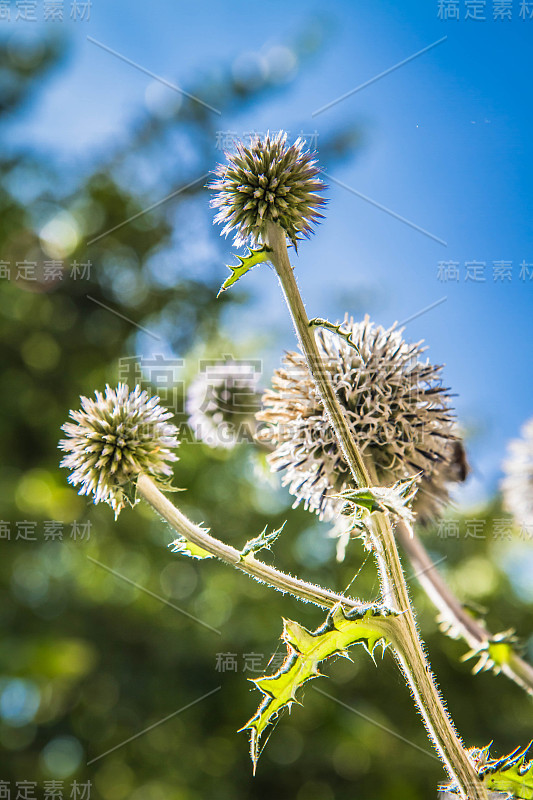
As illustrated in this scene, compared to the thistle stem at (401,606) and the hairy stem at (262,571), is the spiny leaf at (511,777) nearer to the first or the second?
the thistle stem at (401,606)

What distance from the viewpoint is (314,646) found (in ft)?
2.17

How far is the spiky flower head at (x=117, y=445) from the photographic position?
1012 mm

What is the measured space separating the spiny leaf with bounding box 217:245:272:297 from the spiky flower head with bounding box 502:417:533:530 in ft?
4.61

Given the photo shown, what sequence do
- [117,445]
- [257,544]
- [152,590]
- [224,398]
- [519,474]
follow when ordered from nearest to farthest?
1. [257,544]
2. [117,445]
3. [224,398]
4. [519,474]
5. [152,590]

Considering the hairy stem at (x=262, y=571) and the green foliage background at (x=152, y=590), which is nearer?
the hairy stem at (x=262, y=571)

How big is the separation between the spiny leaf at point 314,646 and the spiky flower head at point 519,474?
1380mm

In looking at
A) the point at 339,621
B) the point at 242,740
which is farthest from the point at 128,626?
→ the point at 339,621

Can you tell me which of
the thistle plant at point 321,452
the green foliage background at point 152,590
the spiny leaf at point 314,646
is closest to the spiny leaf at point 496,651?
the thistle plant at point 321,452

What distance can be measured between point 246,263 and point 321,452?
1.58 ft

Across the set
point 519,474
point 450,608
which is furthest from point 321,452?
point 519,474

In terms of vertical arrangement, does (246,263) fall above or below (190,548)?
above

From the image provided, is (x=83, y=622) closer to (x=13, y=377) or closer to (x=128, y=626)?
(x=128, y=626)

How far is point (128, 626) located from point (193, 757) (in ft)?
4.75

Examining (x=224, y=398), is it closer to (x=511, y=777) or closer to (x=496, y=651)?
(x=496, y=651)
